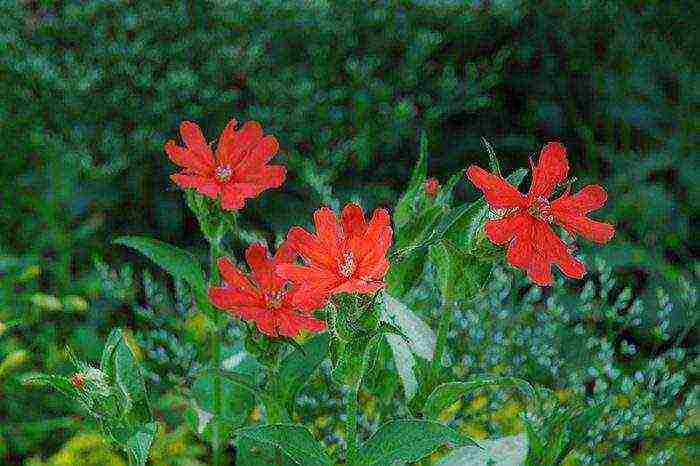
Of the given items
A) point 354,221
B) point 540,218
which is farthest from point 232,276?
point 540,218

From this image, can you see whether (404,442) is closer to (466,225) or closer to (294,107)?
(466,225)

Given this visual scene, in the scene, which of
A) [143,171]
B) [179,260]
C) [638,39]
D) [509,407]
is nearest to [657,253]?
[638,39]

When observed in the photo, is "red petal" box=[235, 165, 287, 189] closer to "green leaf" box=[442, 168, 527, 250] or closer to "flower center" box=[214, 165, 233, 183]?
"flower center" box=[214, 165, 233, 183]

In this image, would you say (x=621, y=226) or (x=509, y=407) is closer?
(x=509, y=407)

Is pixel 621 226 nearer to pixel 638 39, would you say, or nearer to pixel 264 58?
pixel 638 39

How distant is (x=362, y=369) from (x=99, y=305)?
965mm

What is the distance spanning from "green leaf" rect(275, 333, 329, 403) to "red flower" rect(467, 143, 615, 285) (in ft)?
0.68

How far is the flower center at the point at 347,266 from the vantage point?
2.13 feet

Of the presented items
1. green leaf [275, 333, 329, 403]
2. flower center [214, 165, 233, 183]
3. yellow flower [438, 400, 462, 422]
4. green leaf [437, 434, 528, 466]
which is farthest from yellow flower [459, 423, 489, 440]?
Result: flower center [214, 165, 233, 183]

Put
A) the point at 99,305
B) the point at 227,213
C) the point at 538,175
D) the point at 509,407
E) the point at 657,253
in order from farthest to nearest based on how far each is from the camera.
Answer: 1. the point at 657,253
2. the point at 99,305
3. the point at 509,407
4. the point at 227,213
5. the point at 538,175

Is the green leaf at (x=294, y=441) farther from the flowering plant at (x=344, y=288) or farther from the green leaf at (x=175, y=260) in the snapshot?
the green leaf at (x=175, y=260)

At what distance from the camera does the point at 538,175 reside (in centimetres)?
67

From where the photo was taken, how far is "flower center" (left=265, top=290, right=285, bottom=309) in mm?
744

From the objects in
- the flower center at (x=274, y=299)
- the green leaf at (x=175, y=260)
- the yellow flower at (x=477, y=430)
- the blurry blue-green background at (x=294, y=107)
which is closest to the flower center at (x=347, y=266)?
the flower center at (x=274, y=299)
